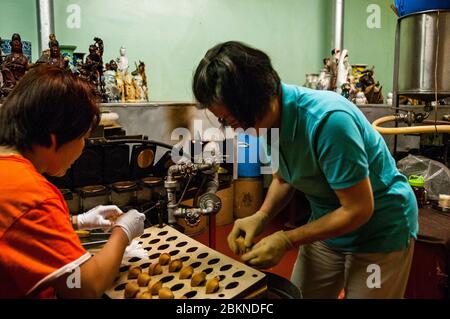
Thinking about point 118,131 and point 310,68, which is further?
point 310,68

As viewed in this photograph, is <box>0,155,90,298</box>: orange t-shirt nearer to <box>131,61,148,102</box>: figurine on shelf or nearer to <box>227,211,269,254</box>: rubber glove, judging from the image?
<box>227,211,269,254</box>: rubber glove

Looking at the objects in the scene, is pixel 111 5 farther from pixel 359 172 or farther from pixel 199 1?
pixel 359 172

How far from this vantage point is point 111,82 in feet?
10.9

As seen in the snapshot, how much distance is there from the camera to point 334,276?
4.75 feet

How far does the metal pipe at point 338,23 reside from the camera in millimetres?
4680

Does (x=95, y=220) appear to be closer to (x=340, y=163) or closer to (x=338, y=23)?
(x=340, y=163)

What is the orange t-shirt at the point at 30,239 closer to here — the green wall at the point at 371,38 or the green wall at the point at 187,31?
the green wall at the point at 187,31

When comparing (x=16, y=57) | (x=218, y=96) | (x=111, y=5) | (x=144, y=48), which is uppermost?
(x=111, y=5)

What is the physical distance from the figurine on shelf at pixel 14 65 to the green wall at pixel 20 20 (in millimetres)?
938

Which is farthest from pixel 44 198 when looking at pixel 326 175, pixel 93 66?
pixel 93 66

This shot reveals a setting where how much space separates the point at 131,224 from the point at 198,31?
3441 millimetres

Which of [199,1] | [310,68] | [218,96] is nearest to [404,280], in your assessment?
[218,96]

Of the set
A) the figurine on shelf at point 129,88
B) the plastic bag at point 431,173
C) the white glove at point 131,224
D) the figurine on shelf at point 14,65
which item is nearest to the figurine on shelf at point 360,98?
the plastic bag at point 431,173
